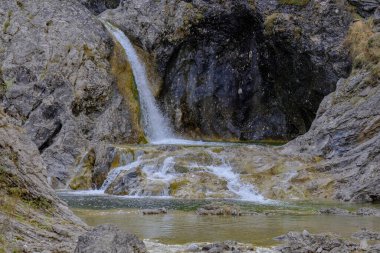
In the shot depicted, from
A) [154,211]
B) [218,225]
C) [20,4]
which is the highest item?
[20,4]

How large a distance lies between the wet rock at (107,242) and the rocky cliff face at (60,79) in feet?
88.9

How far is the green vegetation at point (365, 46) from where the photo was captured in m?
32.9

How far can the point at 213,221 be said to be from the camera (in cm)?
1841

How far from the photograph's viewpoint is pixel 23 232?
980 centimetres

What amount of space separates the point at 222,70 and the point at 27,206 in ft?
120

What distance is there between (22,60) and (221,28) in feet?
53.6

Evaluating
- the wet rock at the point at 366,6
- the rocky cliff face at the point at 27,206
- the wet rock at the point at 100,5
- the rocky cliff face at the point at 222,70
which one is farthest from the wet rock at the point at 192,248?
the wet rock at the point at 100,5

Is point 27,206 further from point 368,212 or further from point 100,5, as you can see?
point 100,5

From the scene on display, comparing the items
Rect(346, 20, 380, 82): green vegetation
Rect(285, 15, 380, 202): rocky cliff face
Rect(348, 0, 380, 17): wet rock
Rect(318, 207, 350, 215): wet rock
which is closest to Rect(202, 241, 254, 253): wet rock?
Rect(318, 207, 350, 215): wet rock

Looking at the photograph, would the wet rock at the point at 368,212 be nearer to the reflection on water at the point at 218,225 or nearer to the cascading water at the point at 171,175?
the reflection on water at the point at 218,225

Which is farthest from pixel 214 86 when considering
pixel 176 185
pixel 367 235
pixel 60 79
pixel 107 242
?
pixel 107 242

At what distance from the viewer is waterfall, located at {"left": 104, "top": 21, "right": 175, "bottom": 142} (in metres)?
43.6

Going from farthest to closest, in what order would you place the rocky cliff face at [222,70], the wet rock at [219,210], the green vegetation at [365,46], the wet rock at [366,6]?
the rocky cliff face at [222,70]
the wet rock at [366,6]
the green vegetation at [365,46]
the wet rock at [219,210]

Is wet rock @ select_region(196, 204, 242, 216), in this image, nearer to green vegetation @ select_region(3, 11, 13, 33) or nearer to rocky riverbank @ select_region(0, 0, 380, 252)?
rocky riverbank @ select_region(0, 0, 380, 252)
